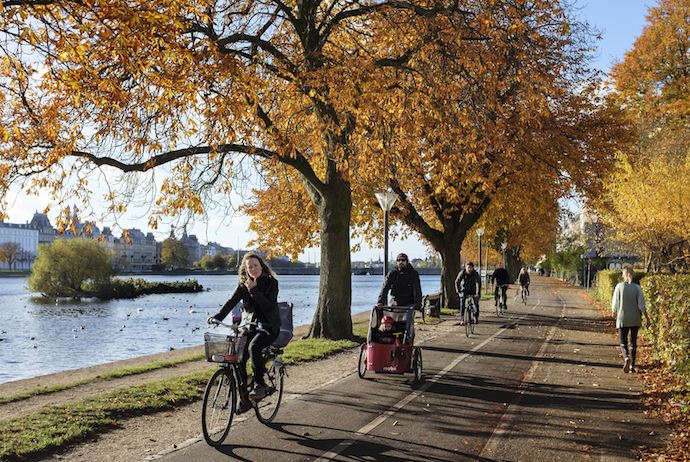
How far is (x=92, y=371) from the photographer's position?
52.3ft

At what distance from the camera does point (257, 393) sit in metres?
8.12

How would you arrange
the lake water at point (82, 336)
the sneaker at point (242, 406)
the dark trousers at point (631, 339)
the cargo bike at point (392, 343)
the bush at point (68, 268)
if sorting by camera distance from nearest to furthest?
the sneaker at point (242, 406), the cargo bike at point (392, 343), the dark trousers at point (631, 339), the lake water at point (82, 336), the bush at point (68, 268)

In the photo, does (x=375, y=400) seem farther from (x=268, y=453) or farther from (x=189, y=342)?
(x=189, y=342)

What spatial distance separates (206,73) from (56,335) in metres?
25.4

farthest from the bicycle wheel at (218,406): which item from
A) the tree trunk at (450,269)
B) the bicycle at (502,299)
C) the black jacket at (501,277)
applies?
the tree trunk at (450,269)

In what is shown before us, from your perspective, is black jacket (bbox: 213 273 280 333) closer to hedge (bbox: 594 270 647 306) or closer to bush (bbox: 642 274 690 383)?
bush (bbox: 642 274 690 383)

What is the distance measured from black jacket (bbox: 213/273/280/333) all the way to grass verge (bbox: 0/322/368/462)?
224cm

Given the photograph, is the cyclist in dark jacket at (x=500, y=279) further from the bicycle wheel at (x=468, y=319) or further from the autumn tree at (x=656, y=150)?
the bicycle wheel at (x=468, y=319)

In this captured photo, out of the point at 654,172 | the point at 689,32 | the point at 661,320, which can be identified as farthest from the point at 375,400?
the point at 689,32

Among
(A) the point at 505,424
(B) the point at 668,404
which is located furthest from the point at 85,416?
(B) the point at 668,404

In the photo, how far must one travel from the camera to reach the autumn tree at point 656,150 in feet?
94.7

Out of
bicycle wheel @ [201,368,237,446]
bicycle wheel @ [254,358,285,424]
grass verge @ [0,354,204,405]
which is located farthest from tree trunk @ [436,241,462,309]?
bicycle wheel @ [201,368,237,446]

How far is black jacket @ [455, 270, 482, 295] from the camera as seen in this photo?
20.6 meters

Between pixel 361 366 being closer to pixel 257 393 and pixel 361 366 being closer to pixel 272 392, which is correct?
pixel 272 392
